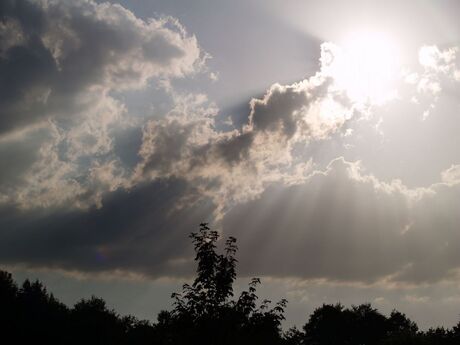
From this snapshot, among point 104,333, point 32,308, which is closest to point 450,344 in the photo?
point 104,333

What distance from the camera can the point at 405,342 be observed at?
7856 centimetres

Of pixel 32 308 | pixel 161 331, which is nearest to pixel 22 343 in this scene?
pixel 32 308

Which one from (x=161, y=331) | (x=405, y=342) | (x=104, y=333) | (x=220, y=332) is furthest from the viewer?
(x=104, y=333)

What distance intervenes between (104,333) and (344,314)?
194 ft

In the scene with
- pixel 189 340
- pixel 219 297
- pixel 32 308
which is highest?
pixel 32 308

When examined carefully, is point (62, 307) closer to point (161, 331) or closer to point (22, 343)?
point (22, 343)

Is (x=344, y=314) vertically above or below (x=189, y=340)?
above

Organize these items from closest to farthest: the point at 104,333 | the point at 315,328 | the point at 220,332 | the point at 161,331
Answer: the point at 220,332 < the point at 161,331 < the point at 104,333 < the point at 315,328

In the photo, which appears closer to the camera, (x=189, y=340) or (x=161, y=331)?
(x=189, y=340)

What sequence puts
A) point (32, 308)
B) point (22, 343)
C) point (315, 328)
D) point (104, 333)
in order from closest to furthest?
1. point (22, 343)
2. point (32, 308)
3. point (104, 333)
4. point (315, 328)

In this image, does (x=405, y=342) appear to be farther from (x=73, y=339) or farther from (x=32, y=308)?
(x=32, y=308)

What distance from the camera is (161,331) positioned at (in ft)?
83.5

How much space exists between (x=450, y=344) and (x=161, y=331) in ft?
247

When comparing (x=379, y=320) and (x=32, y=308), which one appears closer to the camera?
(x=32, y=308)
